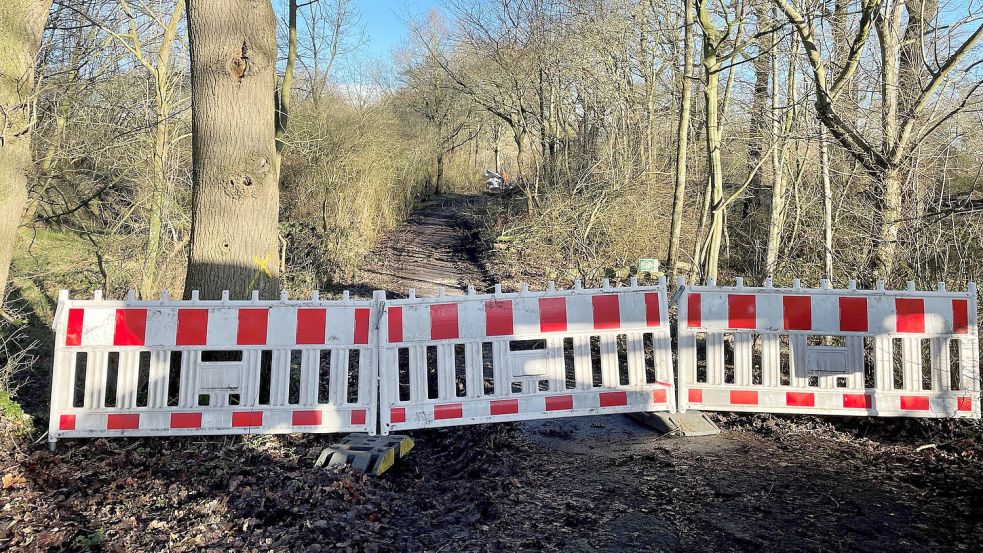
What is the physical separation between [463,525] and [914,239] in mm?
5463

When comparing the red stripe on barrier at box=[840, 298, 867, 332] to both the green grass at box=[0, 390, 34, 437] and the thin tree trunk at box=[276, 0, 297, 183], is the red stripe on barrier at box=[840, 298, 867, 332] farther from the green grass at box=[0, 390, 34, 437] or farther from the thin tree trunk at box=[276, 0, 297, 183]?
the thin tree trunk at box=[276, 0, 297, 183]

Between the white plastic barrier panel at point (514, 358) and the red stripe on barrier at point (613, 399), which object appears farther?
the red stripe on barrier at point (613, 399)

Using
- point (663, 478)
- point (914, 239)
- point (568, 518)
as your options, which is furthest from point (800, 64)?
point (568, 518)

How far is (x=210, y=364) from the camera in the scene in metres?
5.25

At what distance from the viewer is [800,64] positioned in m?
10.5

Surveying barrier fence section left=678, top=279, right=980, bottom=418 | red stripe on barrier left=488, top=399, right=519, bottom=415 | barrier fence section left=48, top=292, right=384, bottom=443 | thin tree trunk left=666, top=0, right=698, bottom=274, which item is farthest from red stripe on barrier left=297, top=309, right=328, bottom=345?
thin tree trunk left=666, top=0, right=698, bottom=274

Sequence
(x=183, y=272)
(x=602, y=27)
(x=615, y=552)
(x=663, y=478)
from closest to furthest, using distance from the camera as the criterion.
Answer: (x=615, y=552) < (x=663, y=478) < (x=183, y=272) < (x=602, y=27)

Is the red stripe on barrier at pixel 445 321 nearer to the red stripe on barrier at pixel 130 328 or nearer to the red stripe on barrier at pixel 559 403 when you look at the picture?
the red stripe on barrier at pixel 559 403

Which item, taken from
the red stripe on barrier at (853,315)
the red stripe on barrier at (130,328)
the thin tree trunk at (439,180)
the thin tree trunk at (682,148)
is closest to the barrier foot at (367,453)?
the red stripe on barrier at (130,328)

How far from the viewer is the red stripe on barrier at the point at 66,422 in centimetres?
509

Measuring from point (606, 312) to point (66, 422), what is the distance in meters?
4.38

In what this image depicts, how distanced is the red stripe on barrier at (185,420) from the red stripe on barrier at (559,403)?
9.12 ft

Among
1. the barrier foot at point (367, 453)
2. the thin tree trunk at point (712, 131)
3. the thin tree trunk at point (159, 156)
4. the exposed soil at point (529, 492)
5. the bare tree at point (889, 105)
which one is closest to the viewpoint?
the exposed soil at point (529, 492)

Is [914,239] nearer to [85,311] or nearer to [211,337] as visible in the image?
[211,337]
